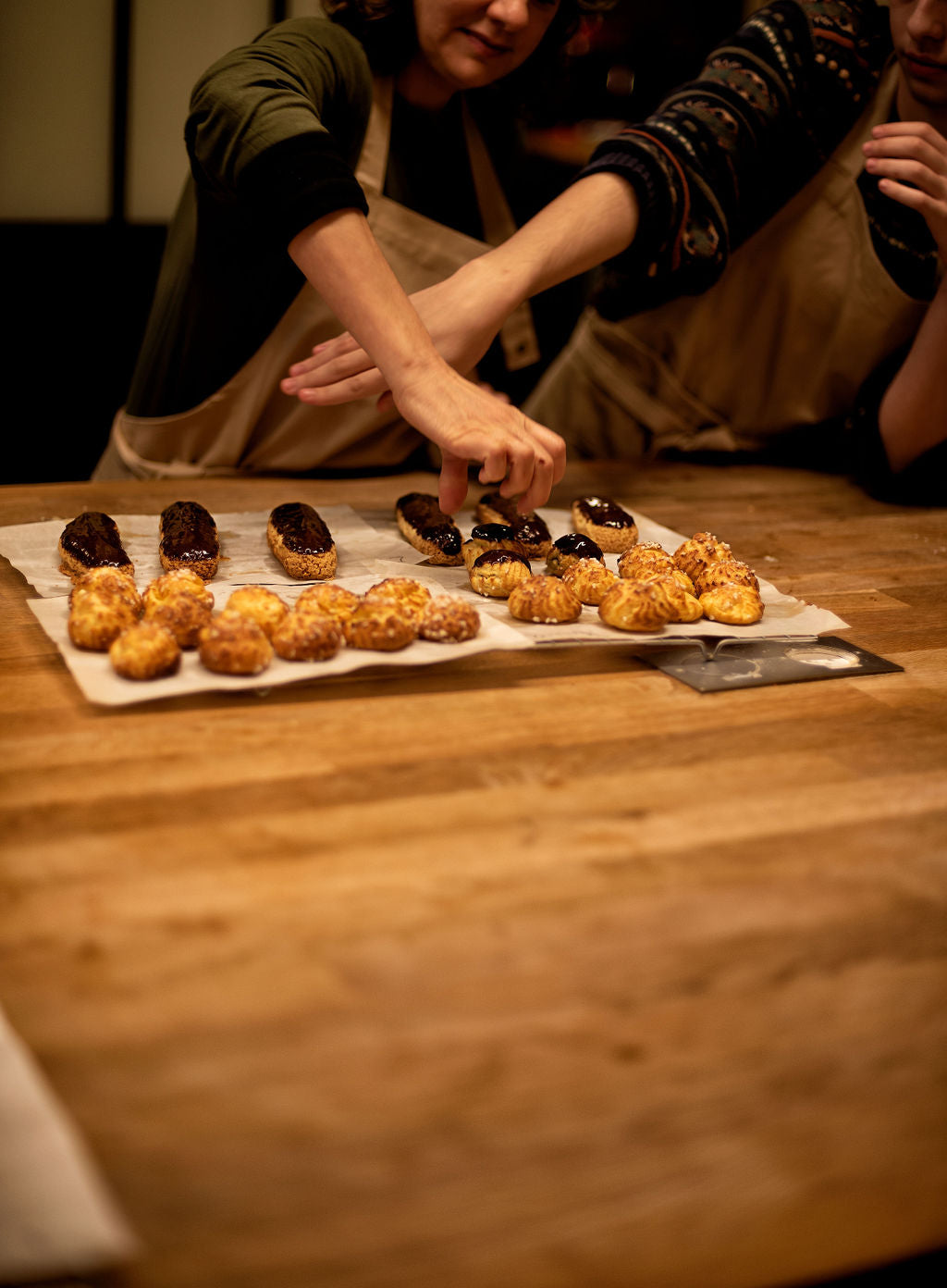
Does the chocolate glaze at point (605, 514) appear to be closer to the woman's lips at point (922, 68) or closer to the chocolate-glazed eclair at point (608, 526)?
the chocolate-glazed eclair at point (608, 526)

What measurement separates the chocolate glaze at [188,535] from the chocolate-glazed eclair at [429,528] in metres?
0.29

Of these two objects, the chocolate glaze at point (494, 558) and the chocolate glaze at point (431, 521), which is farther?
the chocolate glaze at point (431, 521)

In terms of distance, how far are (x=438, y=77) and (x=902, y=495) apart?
1.13 meters

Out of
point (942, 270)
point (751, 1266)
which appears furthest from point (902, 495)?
point (751, 1266)

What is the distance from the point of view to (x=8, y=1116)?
2.30 feet

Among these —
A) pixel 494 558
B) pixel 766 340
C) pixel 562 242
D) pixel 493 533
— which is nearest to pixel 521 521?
pixel 493 533

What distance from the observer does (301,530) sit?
1.64 m

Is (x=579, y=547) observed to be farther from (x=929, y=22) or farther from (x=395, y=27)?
(x=929, y=22)

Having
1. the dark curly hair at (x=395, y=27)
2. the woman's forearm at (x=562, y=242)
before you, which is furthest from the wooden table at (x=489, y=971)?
the dark curly hair at (x=395, y=27)

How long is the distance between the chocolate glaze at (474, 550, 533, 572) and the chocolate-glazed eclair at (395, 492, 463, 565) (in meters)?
0.08

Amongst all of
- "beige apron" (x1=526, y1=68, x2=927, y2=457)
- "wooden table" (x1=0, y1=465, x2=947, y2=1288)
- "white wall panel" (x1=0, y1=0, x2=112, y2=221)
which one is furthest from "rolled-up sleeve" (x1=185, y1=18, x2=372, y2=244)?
"white wall panel" (x1=0, y1=0, x2=112, y2=221)

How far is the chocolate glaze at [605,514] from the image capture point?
181cm

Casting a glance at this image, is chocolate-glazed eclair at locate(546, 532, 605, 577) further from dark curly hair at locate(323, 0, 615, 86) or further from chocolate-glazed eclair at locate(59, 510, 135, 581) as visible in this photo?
dark curly hair at locate(323, 0, 615, 86)

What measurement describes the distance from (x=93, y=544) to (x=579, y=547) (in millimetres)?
658
